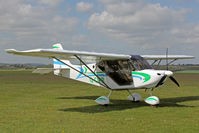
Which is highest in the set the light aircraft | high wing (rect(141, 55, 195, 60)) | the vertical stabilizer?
the vertical stabilizer

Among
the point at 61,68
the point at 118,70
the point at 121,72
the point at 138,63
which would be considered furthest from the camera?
the point at 61,68

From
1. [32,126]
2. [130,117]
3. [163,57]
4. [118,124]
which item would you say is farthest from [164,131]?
[163,57]

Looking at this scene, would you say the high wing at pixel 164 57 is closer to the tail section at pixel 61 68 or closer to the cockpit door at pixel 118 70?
the cockpit door at pixel 118 70

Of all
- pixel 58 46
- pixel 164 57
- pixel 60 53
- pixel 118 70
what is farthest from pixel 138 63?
pixel 58 46

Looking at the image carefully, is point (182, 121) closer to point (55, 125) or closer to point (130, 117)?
point (130, 117)

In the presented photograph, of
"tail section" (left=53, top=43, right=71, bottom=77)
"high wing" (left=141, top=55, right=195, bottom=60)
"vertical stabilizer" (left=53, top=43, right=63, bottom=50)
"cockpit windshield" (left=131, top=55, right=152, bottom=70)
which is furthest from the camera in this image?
"vertical stabilizer" (left=53, top=43, right=63, bottom=50)

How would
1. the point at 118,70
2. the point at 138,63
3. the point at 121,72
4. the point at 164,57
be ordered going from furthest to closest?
the point at 164,57
the point at 118,70
the point at 121,72
the point at 138,63

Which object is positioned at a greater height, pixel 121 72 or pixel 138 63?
pixel 138 63

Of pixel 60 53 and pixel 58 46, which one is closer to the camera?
pixel 60 53

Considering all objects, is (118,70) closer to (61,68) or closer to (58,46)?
(61,68)

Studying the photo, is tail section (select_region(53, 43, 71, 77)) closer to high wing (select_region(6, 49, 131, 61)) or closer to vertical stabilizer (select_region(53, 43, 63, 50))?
vertical stabilizer (select_region(53, 43, 63, 50))

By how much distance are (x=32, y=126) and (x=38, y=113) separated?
90.2 inches

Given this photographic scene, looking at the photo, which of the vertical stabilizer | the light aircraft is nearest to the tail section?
the vertical stabilizer

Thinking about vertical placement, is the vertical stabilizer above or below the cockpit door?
above
